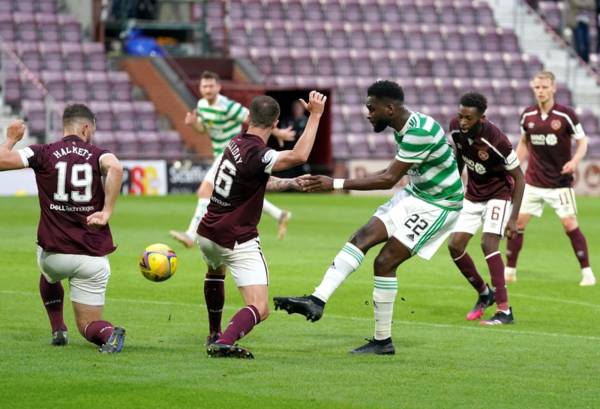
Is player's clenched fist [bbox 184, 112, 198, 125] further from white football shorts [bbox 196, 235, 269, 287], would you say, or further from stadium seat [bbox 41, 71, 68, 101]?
stadium seat [bbox 41, 71, 68, 101]

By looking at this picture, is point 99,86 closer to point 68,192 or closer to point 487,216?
point 487,216

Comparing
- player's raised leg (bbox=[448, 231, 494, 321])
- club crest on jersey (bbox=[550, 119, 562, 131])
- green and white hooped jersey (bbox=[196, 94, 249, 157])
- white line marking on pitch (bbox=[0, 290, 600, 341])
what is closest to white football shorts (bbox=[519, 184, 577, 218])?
club crest on jersey (bbox=[550, 119, 562, 131])

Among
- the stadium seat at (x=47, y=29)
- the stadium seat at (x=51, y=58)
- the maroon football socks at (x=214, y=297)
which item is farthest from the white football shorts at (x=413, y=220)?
the stadium seat at (x=47, y=29)

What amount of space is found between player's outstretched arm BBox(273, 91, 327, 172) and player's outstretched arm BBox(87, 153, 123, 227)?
1.10 meters

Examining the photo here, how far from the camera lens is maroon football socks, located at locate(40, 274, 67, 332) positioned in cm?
955

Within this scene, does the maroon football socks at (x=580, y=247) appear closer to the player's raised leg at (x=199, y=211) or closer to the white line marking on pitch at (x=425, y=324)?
the white line marking on pitch at (x=425, y=324)

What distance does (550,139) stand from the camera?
14.4 m

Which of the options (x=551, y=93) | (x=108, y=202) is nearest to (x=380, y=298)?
(x=108, y=202)

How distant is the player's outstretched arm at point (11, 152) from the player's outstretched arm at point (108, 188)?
0.58m

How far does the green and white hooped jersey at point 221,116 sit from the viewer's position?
1725cm

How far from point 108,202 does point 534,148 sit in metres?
6.81

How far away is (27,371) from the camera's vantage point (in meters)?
8.38

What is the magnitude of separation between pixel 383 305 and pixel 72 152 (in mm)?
2442

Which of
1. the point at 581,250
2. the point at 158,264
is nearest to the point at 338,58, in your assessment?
the point at 581,250
